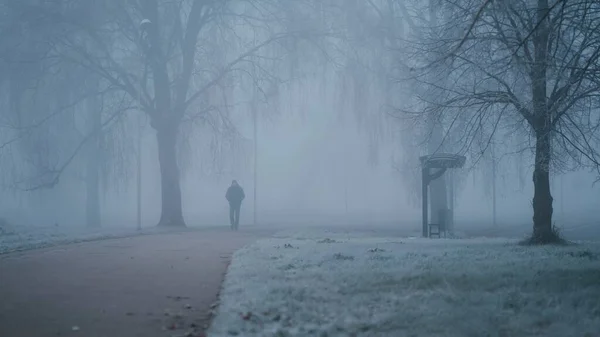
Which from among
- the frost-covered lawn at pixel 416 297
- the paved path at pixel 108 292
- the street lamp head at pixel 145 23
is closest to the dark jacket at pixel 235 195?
the street lamp head at pixel 145 23

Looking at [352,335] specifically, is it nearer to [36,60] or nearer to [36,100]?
[36,60]

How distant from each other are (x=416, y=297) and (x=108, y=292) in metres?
3.81

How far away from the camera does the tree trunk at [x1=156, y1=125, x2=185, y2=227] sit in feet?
76.3

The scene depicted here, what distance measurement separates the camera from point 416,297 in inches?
253

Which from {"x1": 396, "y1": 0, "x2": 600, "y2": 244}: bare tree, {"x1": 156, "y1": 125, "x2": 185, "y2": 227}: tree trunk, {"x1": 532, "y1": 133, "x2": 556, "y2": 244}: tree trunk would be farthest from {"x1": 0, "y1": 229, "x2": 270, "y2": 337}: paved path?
{"x1": 156, "y1": 125, "x2": 185, "y2": 227}: tree trunk

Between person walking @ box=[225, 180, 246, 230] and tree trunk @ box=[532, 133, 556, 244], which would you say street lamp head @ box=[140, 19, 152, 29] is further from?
tree trunk @ box=[532, 133, 556, 244]

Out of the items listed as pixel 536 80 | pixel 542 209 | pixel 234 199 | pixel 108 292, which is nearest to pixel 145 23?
pixel 234 199

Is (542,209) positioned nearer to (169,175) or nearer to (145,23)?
(169,175)

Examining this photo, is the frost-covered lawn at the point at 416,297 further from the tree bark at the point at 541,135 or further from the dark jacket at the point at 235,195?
the dark jacket at the point at 235,195

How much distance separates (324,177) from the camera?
85125mm

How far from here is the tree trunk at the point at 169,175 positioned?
76.3ft

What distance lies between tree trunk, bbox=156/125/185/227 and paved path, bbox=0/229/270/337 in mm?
11435

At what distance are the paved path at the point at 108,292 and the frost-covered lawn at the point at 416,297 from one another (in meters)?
0.46

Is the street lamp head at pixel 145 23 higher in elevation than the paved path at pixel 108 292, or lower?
higher
